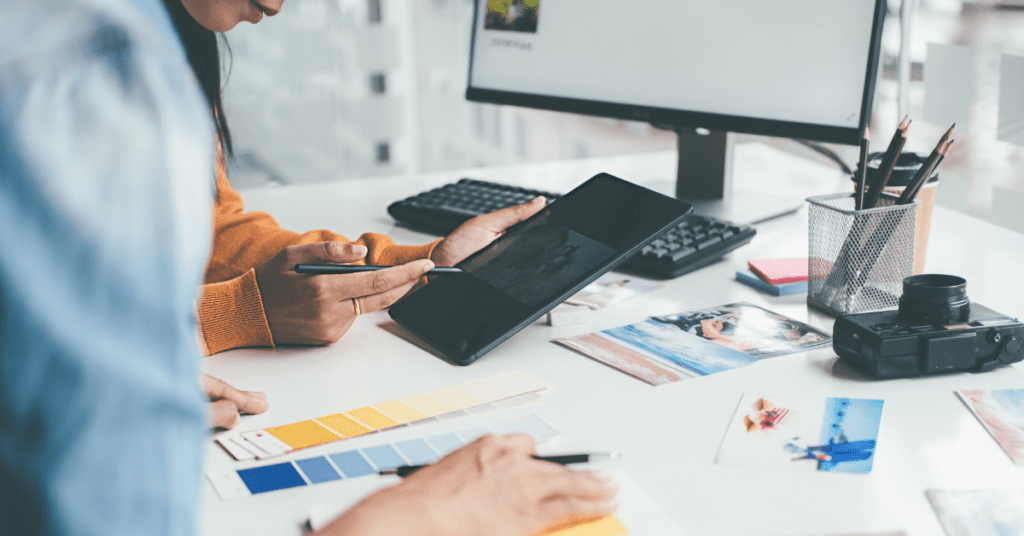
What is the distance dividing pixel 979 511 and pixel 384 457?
1.46ft

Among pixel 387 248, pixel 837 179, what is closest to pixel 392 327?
pixel 387 248

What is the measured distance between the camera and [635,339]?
0.92 metres

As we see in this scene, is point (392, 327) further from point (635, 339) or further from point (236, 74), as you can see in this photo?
point (236, 74)

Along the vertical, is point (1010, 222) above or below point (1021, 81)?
below

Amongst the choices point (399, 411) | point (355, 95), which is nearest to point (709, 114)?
point (399, 411)

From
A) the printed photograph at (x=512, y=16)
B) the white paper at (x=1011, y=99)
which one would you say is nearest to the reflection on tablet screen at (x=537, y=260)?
the printed photograph at (x=512, y=16)

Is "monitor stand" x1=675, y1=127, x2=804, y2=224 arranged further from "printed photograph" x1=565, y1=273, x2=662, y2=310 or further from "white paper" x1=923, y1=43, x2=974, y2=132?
"white paper" x1=923, y1=43, x2=974, y2=132

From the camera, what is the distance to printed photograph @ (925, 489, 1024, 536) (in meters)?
0.57

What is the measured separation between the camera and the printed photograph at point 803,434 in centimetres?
67

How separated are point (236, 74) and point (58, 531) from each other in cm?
300

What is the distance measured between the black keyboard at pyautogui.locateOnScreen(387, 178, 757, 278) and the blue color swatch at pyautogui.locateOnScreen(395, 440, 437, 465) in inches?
16.1

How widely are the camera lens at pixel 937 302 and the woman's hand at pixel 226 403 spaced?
63 centimetres

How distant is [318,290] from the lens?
929 millimetres

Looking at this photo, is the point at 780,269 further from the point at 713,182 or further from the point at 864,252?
the point at 713,182
